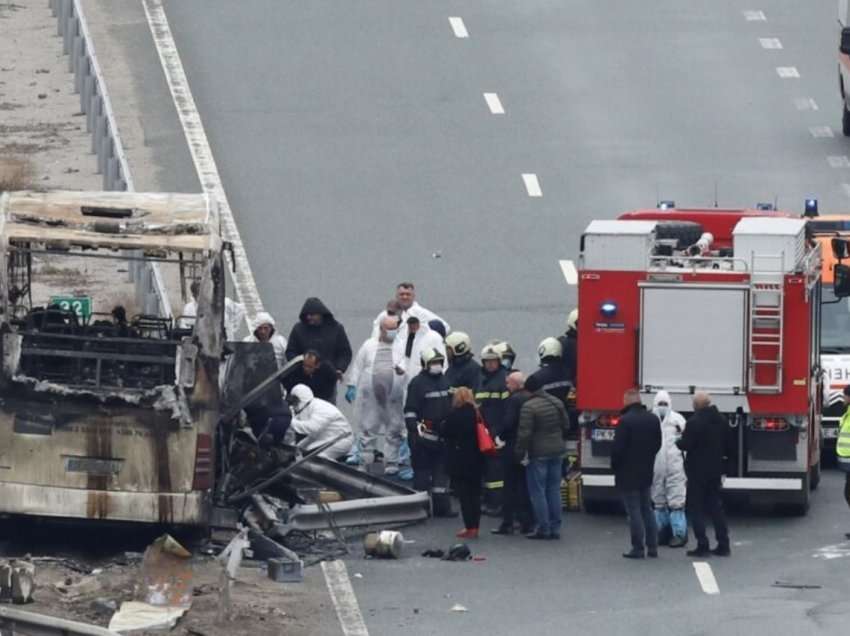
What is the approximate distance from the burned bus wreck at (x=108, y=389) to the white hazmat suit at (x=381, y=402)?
3846 mm

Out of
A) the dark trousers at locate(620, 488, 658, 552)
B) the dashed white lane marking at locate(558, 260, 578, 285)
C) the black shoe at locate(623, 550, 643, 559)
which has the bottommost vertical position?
the black shoe at locate(623, 550, 643, 559)

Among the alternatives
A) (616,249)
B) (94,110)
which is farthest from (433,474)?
(94,110)

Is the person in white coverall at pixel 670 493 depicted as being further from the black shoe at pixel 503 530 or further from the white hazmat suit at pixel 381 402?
the white hazmat suit at pixel 381 402

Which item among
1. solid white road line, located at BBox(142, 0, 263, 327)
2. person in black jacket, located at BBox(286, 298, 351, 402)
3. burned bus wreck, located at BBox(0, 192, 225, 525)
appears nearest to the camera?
burned bus wreck, located at BBox(0, 192, 225, 525)

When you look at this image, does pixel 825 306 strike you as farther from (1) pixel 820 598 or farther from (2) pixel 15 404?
(2) pixel 15 404

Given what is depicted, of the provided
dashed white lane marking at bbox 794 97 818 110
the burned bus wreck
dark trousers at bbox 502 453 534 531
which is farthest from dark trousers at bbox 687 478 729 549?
dashed white lane marking at bbox 794 97 818 110

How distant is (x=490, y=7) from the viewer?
4556cm

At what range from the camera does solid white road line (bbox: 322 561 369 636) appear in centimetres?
2117

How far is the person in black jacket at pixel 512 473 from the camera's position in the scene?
973 inches

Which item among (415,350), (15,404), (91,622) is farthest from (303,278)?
(91,622)

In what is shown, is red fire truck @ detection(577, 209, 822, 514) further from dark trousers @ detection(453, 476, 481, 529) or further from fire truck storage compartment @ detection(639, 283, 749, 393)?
dark trousers @ detection(453, 476, 481, 529)

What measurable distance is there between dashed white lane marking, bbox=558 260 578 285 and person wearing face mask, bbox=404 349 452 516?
27.8 ft

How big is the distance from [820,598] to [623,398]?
3.35 meters

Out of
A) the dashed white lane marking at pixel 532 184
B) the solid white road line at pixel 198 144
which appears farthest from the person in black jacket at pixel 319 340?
the dashed white lane marking at pixel 532 184
